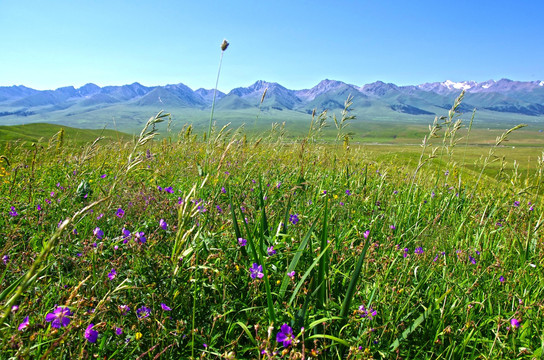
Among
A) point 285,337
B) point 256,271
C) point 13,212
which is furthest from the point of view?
point 13,212

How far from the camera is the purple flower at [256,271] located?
6.38 ft

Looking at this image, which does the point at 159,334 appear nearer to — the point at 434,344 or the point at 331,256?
the point at 331,256

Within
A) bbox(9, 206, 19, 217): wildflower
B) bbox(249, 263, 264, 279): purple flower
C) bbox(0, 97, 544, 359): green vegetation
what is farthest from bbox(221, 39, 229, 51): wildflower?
bbox(9, 206, 19, 217): wildflower

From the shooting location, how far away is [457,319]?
7.25 feet

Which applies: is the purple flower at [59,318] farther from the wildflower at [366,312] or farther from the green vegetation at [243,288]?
the wildflower at [366,312]

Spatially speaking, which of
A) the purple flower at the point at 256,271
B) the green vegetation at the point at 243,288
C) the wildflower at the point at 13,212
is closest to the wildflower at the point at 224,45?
the green vegetation at the point at 243,288

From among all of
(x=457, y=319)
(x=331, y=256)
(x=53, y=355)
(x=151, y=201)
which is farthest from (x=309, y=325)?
(x=151, y=201)

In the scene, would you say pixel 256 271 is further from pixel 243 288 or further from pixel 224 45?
pixel 224 45

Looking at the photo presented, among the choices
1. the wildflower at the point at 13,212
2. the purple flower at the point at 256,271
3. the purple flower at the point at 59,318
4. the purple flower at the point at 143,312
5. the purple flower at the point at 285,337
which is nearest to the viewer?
the purple flower at the point at 59,318

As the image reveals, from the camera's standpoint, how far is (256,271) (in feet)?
6.64

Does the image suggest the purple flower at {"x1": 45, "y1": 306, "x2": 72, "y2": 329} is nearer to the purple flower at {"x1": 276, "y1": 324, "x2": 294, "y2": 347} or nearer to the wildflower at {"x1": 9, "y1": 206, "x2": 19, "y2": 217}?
the purple flower at {"x1": 276, "y1": 324, "x2": 294, "y2": 347}

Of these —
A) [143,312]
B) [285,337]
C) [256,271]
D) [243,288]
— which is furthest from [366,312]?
[143,312]

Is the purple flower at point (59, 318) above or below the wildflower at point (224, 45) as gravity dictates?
below

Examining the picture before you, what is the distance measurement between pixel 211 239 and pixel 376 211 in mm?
2152
